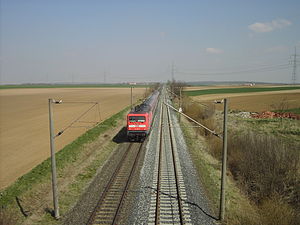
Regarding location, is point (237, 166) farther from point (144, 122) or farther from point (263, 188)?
point (144, 122)

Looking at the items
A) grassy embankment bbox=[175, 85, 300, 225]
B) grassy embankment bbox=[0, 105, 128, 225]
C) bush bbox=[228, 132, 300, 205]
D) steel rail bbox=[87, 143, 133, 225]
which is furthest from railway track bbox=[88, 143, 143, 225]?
bush bbox=[228, 132, 300, 205]

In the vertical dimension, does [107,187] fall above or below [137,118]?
below

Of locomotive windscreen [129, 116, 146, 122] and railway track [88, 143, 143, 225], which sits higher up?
locomotive windscreen [129, 116, 146, 122]

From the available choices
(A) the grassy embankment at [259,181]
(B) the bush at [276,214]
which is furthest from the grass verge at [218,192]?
(B) the bush at [276,214]

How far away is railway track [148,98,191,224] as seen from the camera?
10805 millimetres

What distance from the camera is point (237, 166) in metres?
16.7

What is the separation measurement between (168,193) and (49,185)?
760cm

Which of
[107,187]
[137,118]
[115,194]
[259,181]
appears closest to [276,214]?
[259,181]

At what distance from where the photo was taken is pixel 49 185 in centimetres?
1483

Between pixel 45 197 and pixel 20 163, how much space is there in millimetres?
8164

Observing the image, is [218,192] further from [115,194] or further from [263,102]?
[263,102]

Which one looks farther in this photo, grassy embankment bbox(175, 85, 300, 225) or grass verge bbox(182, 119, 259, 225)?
grass verge bbox(182, 119, 259, 225)

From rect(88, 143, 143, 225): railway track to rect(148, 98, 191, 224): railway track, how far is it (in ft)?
5.38

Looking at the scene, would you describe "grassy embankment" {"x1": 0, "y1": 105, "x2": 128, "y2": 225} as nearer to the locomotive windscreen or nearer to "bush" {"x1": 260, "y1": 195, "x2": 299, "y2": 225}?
the locomotive windscreen
